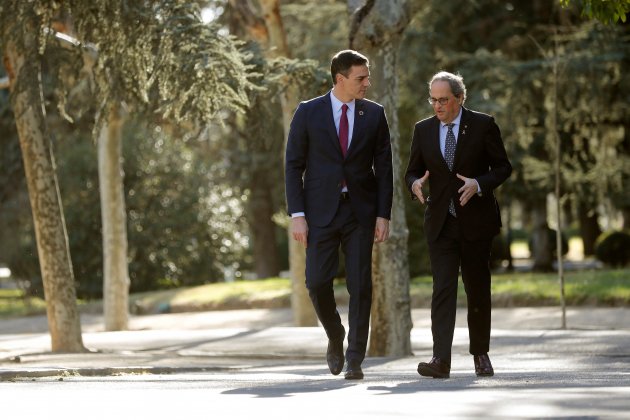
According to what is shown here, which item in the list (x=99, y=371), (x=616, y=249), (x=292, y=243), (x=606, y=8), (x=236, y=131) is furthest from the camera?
(x=616, y=249)

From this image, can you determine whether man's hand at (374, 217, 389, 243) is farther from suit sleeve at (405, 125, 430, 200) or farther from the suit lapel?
the suit lapel

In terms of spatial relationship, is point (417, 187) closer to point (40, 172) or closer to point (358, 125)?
point (358, 125)

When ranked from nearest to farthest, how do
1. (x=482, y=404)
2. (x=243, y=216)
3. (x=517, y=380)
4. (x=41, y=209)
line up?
(x=482, y=404) < (x=517, y=380) < (x=41, y=209) < (x=243, y=216)

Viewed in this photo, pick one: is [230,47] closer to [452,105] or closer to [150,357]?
[150,357]

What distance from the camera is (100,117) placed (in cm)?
1541

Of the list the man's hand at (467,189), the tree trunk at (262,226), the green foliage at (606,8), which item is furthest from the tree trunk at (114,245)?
the tree trunk at (262,226)

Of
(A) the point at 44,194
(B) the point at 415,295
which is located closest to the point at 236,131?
(B) the point at 415,295

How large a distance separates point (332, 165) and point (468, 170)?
91cm

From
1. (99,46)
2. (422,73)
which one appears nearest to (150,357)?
(99,46)

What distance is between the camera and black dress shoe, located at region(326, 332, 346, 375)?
974cm

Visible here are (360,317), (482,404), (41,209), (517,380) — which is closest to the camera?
(482,404)

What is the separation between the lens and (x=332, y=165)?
31.5 feet

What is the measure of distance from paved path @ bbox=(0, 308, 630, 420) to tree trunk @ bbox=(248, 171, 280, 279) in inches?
557

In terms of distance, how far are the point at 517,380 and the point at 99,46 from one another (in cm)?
769
